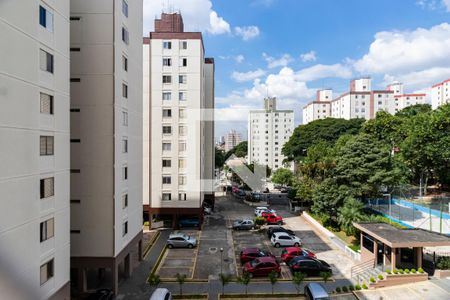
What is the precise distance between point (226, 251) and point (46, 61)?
18.4 m

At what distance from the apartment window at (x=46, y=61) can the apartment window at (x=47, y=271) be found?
771 cm

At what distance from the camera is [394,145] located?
138ft

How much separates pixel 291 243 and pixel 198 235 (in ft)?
29.8

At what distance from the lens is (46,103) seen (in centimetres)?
1131

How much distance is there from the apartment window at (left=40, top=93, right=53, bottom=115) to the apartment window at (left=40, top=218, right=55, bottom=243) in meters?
4.37

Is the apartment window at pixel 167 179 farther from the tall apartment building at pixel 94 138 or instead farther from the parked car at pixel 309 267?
the parked car at pixel 309 267

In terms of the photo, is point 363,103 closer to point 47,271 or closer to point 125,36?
point 125,36

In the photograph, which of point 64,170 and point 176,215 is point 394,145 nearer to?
point 176,215

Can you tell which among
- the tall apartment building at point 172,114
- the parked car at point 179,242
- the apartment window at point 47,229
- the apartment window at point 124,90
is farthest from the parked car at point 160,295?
the tall apartment building at point 172,114

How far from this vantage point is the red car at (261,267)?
720 inches

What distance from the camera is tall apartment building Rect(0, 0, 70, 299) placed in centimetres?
899

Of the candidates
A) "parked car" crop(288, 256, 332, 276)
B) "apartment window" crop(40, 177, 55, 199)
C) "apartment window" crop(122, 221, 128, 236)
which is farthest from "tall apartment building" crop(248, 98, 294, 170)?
"apartment window" crop(40, 177, 55, 199)

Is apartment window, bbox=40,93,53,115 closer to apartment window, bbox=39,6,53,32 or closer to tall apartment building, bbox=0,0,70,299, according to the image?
tall apartment building, bbox=0,0,70,299

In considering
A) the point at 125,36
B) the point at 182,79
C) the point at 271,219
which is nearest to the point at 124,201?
the point at 125,36
